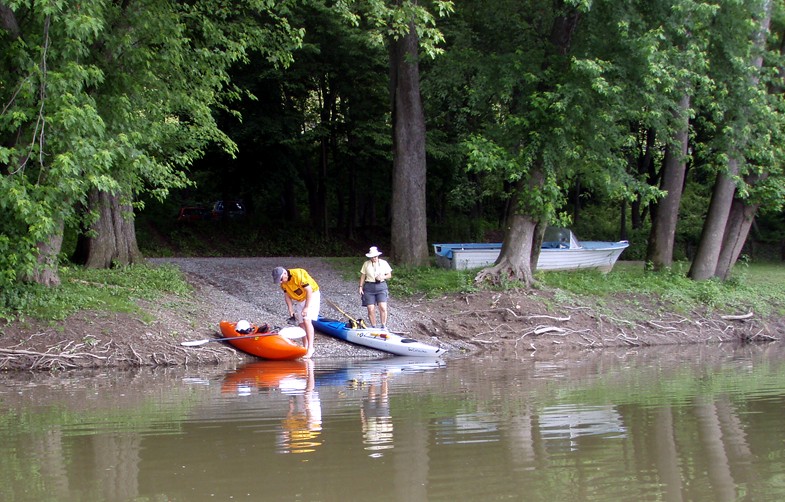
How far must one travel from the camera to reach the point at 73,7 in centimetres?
1354

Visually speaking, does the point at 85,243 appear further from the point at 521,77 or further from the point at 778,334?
the point at 778,334

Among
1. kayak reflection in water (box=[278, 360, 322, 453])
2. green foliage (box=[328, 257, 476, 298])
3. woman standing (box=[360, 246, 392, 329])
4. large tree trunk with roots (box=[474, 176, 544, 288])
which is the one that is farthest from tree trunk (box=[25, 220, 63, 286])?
A: large tree trunk with roots (box=[474, 176, 544, 288])

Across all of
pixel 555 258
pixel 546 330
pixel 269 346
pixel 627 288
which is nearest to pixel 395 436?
pixel 269 346

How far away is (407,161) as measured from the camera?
72.5 ft

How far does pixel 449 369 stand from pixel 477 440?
600 centimetres

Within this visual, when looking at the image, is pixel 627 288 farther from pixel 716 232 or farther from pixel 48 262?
pixel 48 262

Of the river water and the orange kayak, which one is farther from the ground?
the orange kayak

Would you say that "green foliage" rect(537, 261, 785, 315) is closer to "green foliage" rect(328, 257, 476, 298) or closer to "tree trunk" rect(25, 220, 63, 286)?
"green foliage" rect(328, 257, 476, 298)

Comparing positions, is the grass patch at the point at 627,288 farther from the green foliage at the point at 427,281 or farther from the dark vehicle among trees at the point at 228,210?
the dark vehicle among trees at the point at 228,210

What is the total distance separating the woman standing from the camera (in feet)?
54.3

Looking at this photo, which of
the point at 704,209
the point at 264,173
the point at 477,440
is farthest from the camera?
the point at 704,209

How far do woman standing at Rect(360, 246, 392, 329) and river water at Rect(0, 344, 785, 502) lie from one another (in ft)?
10.6

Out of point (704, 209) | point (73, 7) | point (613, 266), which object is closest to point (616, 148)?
point (613, 266)

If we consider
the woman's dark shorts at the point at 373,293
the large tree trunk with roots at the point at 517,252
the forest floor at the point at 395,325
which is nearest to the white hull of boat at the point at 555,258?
the large tree trunk with roots at the point at 517,252
